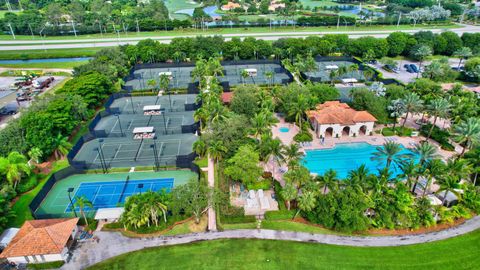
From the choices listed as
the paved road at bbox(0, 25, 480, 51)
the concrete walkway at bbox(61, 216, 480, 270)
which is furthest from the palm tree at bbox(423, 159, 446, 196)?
the paved road at bbox(0, 25, 480, 51)

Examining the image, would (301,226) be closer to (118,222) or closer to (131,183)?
(118,222)

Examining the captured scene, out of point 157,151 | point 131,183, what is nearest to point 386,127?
point 157,151

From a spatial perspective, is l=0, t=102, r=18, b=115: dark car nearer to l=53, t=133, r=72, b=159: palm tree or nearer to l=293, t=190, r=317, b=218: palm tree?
l=53, t=133, r=72, b=159: palm tree

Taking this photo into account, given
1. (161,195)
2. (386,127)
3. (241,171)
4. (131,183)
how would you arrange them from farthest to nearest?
(386,127)
(131,183)
(241,171)
(161,195)

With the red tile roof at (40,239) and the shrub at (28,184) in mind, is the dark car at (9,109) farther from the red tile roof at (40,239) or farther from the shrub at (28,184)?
the red tile roof at (40,239)

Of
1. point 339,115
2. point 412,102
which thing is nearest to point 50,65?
point 339,115

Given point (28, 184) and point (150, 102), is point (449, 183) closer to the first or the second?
point (28, 184)

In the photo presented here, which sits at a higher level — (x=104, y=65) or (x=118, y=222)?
(x=104, y=65)
